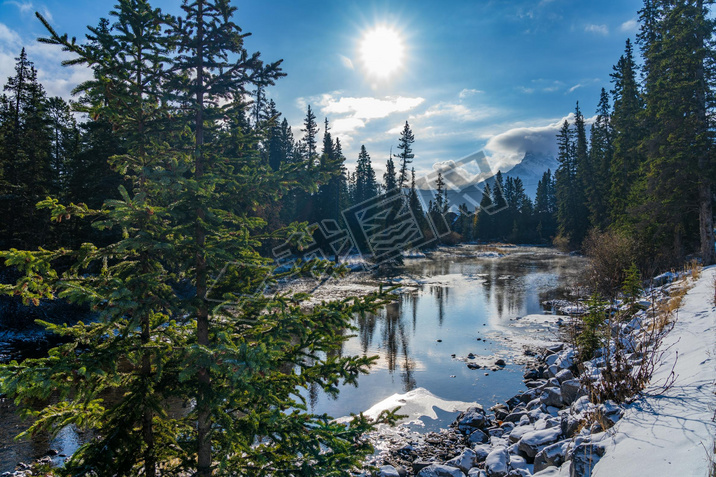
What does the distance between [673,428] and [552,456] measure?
179 centimetres

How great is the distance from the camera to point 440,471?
6.33 metres

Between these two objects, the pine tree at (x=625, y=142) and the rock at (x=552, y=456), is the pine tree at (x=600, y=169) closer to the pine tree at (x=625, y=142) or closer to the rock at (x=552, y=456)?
the pine tree at (x=625, y=142)

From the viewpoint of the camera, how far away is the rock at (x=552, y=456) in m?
5.22

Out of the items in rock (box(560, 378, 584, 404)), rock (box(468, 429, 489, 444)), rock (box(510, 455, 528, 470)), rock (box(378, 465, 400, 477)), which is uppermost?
rock (box(560, 378, 584, 404))

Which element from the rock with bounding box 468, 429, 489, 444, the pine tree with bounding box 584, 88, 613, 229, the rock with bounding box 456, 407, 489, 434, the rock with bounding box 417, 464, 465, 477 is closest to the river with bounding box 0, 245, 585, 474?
the rock with bounding box 456, 407, 489, 434

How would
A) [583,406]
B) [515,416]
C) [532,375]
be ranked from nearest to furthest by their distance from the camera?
[583,406] → [515,416] → [532,375]

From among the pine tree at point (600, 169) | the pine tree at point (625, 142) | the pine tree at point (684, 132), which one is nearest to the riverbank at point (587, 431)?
the pine tree at point (684, 132)

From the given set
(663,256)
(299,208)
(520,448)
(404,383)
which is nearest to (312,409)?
(404,383)

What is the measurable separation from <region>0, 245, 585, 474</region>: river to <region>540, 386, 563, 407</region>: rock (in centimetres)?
165

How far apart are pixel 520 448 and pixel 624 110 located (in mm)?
38519

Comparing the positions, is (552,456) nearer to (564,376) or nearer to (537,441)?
(537,441)

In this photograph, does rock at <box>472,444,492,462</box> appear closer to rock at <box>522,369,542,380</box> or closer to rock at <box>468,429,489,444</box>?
rock at <box>468,429,489,444</box>

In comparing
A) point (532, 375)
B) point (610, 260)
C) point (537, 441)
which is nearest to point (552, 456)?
point (537, 441)

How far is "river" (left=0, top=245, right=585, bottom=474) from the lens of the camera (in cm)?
903
